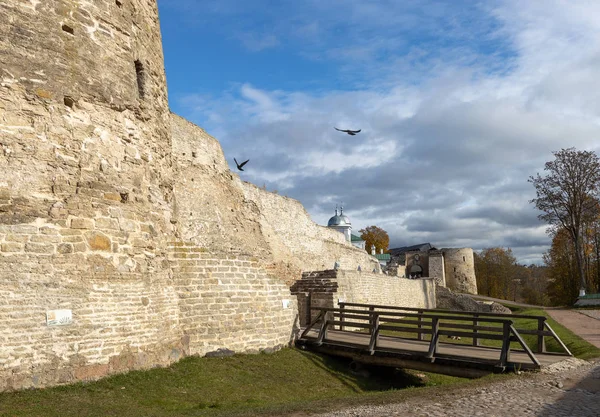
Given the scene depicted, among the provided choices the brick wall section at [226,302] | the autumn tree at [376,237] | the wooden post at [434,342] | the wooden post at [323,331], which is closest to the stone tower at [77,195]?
the brick wall section at [226,302]

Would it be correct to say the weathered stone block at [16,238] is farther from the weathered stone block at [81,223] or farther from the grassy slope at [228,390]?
the grassy slope at [228,390]

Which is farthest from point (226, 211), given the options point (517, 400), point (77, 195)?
point (517, 400)

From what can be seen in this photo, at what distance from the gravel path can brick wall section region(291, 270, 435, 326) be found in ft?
30.7

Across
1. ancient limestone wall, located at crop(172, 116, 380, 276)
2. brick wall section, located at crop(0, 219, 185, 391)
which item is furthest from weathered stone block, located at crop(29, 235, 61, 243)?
ancient limestone wall, located at crop(172, 116, 380, 276)

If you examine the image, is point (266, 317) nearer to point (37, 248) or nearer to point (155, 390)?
point (155, 390)

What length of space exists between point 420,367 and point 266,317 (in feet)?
12.0

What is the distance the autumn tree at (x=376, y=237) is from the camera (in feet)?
226

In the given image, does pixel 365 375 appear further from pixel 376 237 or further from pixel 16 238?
pixel 376 237

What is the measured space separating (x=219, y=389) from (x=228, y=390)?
16 centimetres

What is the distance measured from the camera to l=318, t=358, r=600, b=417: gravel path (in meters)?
6.36

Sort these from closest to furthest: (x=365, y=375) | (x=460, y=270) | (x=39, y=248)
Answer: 1. (x=39, y=248)
2. (x=365, y=375)
3. (x=460, y=270)

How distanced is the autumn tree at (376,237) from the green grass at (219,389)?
5660 cm

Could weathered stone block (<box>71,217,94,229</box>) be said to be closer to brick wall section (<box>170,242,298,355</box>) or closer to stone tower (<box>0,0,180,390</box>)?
stone tower (<box>0,0,180,390</box>)

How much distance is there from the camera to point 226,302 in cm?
1099
